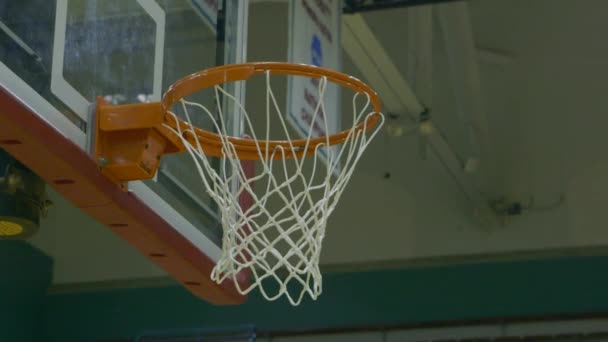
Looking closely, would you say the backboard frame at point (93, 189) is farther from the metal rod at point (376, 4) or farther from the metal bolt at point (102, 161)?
the metal rod at point (376, 4)

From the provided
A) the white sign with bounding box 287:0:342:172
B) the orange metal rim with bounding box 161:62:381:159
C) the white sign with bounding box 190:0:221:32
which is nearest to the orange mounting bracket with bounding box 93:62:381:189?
the orange metal rim with bounding box 161:62:381:159

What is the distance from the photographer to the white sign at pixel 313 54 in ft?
18.1

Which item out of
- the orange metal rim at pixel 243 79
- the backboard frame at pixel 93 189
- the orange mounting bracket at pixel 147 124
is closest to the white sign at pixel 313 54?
the backboard frame at pixel 93 189

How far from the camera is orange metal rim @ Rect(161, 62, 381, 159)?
407 centimetres

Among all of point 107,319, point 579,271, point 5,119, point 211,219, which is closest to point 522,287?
point 579,271

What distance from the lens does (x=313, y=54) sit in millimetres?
5809

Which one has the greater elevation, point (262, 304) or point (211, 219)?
point (211, 219)

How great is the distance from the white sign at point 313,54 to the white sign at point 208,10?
47 cm

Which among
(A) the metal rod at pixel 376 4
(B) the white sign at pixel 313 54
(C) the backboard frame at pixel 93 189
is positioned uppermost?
(A) the metal rod at pixel 376 4

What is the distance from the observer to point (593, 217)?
379 inches

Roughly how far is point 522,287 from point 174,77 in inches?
229

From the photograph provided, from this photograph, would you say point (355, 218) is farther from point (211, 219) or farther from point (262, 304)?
point (211, 219)

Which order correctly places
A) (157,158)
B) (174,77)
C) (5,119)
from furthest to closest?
1. (174,77)
2. (157,158)
3. (5,119)

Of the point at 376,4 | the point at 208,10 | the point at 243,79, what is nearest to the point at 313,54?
the point at 208,10
